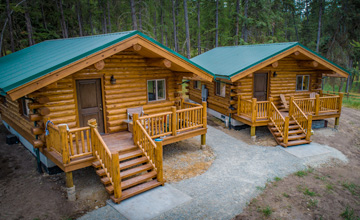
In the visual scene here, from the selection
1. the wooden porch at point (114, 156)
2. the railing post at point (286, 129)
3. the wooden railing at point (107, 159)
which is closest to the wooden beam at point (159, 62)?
the wooden porch at point (114, 156)

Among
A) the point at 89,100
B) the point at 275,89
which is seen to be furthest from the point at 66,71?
the point at 275,89

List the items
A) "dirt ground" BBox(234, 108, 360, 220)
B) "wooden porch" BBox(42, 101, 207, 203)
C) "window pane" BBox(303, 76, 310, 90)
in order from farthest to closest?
1. "window pane" BBox(303, 76, 310, 90)
2. "wooden porch" BBox(42, 101, 207, 203)
3. "dirt ground" BBox(234, 108, 360, 220)

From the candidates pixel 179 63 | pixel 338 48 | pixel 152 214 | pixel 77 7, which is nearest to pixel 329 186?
pixel 152 214

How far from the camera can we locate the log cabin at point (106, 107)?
7.16 metres

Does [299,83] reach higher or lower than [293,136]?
higher

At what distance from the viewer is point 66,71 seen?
729cm

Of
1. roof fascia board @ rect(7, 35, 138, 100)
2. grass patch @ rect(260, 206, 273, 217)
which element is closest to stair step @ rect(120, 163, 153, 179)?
roof fascia board @ rect(7, 35, 138, 100)

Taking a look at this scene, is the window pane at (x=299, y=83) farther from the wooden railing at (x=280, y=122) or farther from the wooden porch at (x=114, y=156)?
the wooden porch at (x=114, y=156)

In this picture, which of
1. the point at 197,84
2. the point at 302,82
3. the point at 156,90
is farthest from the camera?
the point at 197,84

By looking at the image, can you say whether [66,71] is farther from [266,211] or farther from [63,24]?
[63,24]

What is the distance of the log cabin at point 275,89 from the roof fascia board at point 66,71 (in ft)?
19.6

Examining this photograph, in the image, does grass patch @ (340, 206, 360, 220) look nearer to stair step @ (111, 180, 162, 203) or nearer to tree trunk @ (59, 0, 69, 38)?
stair step @ (111, 180, 162, 203)

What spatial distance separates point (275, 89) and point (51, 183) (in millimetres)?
12226

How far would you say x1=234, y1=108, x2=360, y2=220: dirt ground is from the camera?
6602 mm
